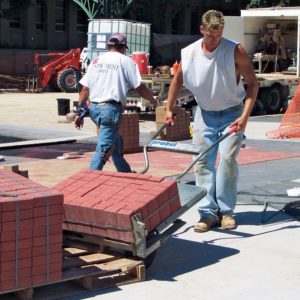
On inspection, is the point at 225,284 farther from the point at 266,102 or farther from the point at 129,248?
the point at 266,102

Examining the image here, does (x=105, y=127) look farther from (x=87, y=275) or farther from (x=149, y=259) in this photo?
(x=87, y=275)

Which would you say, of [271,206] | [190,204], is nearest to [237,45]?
[190,204]

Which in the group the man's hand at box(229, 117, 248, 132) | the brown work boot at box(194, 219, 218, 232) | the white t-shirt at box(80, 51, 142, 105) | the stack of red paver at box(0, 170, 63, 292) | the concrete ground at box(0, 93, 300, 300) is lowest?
the concrete ground at box(0, 93, 300, 300)

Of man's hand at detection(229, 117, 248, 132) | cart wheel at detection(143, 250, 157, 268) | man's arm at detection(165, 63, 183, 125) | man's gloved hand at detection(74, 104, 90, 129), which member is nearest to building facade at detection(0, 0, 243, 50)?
man's gloved hand at detection(74, 104, 90, 129)

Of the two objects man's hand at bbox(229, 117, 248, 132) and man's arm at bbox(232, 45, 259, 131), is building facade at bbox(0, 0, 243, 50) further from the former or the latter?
man's hand at bbox(229, 117, 248, 132)

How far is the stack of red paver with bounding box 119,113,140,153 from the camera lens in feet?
45.5

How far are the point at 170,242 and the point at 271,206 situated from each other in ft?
6.18

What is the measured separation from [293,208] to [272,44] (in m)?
17.1

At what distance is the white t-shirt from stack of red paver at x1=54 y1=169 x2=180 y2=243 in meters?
1.92

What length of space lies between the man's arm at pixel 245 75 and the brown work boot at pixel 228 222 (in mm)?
906

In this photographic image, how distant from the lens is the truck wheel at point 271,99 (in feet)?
77.5

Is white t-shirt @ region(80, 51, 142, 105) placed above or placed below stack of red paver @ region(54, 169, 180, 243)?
above

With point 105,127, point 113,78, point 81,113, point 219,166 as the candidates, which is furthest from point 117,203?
point 81,113

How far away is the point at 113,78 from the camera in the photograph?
844 cm
